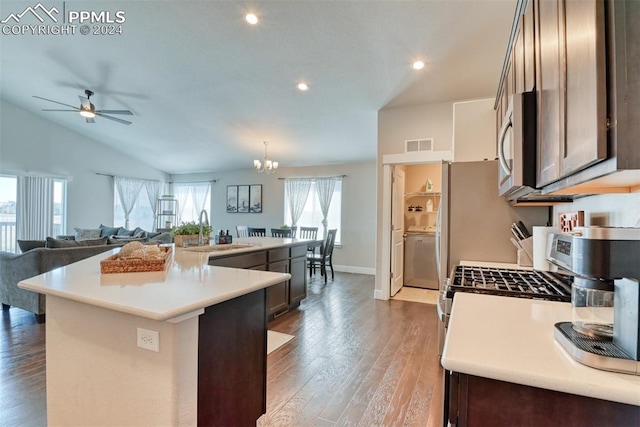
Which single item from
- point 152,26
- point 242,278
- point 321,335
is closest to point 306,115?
point 152,26

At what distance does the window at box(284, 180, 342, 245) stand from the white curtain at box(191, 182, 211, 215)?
265 centimetres

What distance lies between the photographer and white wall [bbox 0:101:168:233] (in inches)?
230

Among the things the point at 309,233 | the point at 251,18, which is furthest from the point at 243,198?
the point at 251,18

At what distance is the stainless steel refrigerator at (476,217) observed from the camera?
2.49 meters

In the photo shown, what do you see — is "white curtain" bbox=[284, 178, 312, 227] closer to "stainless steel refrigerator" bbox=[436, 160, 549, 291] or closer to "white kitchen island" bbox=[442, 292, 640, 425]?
"stainless steel refrigerator" bbox=[436, 160, 549, 291]

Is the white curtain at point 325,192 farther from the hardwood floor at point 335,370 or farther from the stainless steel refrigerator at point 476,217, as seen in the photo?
the stainless steel refrigerator at point 476,217

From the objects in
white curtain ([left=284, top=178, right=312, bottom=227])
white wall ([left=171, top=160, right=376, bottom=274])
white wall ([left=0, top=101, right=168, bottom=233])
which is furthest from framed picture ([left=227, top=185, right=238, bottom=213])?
white wall ([left=0, top=101, right=168, bottom=233])

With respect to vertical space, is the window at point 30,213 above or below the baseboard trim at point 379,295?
above

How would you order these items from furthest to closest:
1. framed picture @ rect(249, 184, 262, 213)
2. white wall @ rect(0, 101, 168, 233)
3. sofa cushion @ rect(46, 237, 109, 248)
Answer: framed picture @ rect(249, 184, 262, 213), white wall @ rect(0, 101, 168, 233), sofa cushion @ rect(46, 237, 109, 248)

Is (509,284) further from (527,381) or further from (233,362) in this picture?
(233,362)

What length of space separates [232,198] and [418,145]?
5538 millimetres

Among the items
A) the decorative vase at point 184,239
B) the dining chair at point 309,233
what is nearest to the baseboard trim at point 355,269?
the dining chair at point 309,233

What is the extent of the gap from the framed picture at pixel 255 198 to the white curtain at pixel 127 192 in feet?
9.82

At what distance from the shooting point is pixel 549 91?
0.97 metres
